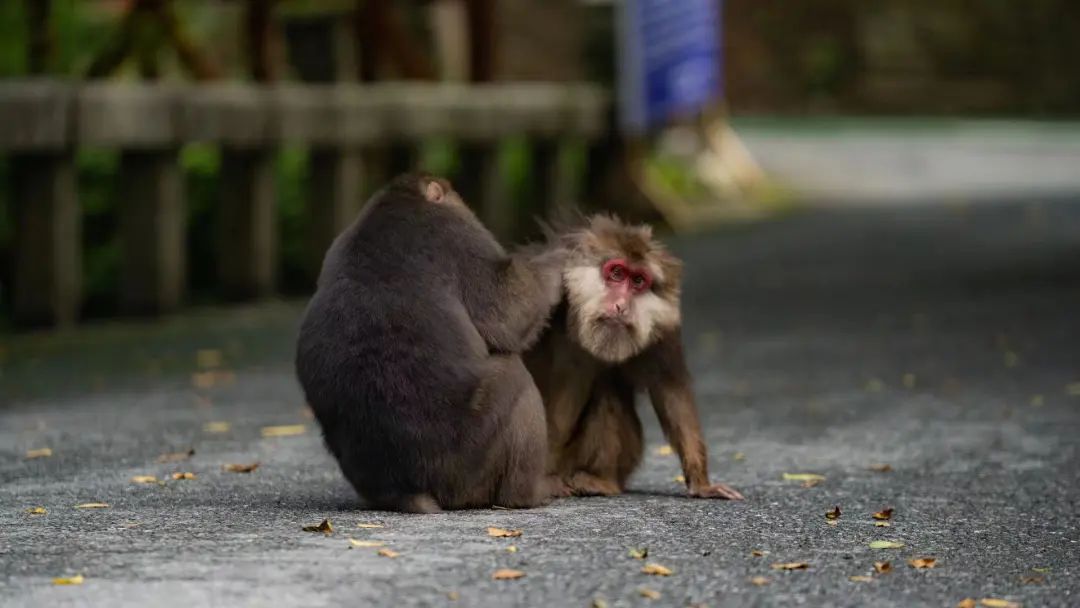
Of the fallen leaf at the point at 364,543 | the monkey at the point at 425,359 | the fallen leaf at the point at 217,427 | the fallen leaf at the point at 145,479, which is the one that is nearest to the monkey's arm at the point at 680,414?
the monkey at the point at 425,359

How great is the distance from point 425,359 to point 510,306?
0.37m

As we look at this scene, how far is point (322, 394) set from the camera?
7.08m

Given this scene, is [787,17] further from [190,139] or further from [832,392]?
[832,392]

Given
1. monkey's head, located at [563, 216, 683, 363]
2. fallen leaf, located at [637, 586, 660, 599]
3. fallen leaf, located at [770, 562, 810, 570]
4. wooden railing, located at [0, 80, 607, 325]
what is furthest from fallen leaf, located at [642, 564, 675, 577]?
wooden railing, located at [0, 80, 607, 325]

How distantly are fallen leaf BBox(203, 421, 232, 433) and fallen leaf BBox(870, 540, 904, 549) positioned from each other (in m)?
3.91

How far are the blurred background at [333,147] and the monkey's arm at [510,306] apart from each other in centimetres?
619

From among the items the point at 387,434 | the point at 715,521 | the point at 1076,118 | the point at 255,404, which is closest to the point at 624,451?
the point at 715,521

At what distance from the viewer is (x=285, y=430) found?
1011 cm

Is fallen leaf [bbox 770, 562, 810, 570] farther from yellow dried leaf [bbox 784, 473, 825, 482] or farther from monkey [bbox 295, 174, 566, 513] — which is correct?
yellow dried leaf [bbox 784, 473, 825, 482]

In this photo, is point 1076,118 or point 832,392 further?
point 1076,118

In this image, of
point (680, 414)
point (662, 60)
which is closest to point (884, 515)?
point (680, 414)

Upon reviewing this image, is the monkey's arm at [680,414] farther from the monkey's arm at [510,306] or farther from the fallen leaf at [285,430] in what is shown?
the fallen leaf at [285,430]

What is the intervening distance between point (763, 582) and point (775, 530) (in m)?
1.00

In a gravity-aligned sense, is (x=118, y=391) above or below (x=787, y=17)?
below
